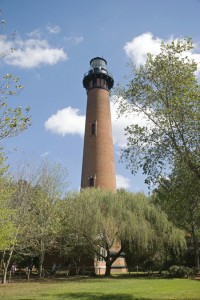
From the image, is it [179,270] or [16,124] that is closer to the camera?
[16,124]

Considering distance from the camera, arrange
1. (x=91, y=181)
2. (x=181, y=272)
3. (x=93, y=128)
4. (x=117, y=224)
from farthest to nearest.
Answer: (x=93, y=128) → (x=91, y=181) → (x=117, y=224) → (x=181, y=272)

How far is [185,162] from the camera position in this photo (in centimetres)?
1238

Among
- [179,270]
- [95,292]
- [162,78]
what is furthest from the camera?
[179,270]

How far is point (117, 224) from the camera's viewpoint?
24.0 metres

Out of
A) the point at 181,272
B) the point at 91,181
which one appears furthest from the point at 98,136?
the point at 181,272

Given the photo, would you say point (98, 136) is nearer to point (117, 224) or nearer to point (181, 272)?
point (117, 224)

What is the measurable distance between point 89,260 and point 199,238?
11.2 metres

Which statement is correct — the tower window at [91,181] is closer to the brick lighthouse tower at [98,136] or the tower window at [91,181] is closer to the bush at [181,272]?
the brick lighthouse tower at [98,136]

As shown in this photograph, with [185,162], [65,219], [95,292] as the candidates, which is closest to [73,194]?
[65,219]

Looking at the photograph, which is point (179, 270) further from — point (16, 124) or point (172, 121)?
point (16, 124)

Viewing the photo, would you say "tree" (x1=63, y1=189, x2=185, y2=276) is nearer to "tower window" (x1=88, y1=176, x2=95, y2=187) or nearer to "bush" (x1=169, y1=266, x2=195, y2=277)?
"bush" (x1=169, y1=266, x2=195, y2=277)

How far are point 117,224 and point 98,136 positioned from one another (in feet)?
39.3

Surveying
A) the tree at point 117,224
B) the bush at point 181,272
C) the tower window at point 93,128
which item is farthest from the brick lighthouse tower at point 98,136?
the bush at point 181,272

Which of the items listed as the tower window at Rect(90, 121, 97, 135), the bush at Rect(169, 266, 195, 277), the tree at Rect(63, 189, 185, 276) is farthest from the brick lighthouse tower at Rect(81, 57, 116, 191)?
the bush at Rect(169, 266, 195, 277)
